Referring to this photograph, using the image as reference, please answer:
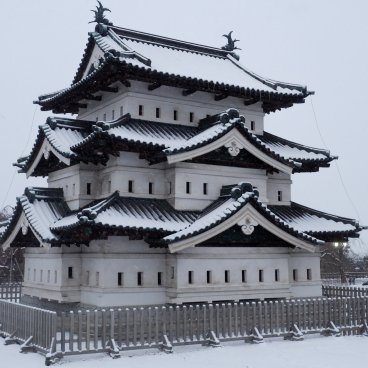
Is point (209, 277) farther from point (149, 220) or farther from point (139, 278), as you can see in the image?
point (149, 220)

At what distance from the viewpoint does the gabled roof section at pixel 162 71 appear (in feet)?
72.7

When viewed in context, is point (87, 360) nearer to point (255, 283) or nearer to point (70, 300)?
point (70, 300)

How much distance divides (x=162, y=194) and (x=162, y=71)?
17.5 feet

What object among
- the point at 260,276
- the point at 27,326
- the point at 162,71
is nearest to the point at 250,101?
the point at 162,71

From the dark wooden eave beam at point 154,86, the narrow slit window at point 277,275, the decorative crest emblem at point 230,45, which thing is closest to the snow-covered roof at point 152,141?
the dark wooden eave beam at point 154,86

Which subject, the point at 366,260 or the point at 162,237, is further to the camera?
the point at 366,260

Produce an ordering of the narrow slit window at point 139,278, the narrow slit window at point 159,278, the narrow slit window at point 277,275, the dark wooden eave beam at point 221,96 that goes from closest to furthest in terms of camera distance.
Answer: the narrow slit window at point 139,278 → the narrow slit window at point 159,278 → the narrow slit window at point 277,275 → the dark wooden eave beam at point 221,96

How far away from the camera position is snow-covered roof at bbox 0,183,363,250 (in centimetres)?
1877

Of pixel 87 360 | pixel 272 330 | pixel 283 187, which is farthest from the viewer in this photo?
pixel 283 187

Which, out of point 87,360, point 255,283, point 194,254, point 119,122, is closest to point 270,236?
point 255,283

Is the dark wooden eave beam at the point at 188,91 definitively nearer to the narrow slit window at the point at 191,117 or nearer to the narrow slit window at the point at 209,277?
the narrow slit window at the point at 191,117

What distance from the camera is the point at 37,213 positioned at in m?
22.2

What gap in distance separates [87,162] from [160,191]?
3321mm

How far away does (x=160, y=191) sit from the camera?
22.3m
